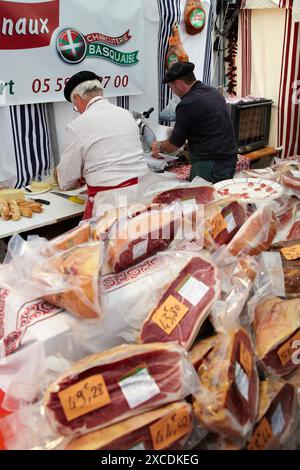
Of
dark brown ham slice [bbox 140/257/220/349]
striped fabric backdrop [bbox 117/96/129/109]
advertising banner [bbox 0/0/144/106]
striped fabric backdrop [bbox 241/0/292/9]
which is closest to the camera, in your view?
dark brown ham slice [bbox 140/257/220/349]

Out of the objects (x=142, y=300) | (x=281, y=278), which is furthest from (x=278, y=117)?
(x=142, y=300)

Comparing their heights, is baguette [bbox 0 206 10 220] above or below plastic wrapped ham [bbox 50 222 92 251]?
below

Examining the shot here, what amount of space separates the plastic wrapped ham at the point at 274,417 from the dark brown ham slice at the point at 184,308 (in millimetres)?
215

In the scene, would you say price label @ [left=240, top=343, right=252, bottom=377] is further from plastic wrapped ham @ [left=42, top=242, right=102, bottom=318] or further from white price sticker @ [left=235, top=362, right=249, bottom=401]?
plastic wrapped ham @ [left=42, top=242, right=102, bottom=318]

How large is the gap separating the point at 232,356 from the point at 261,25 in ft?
15.6

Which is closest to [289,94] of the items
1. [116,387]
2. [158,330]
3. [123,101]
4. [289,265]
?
[123,101]

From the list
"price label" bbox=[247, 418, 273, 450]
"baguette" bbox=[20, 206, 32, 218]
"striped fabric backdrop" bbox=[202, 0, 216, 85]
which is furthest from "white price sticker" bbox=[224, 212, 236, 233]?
"striped fabric backdrop" bbox=[202, 0, 216, 85]

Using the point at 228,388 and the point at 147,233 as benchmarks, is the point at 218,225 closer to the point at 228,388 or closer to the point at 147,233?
the point at 147,233

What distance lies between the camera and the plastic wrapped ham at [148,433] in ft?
2.62

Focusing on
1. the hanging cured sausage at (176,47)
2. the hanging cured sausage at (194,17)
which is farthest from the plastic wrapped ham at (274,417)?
the hanging cured sausage at (194,17)

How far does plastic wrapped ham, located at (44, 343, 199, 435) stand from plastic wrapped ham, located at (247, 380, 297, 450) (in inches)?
6.3

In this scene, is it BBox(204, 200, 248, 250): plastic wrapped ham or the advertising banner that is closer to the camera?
BBox(204, 200, 248, 250): plastic wrapped ham

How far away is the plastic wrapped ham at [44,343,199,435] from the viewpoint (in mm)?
810

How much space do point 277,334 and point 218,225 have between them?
490 millimetres
